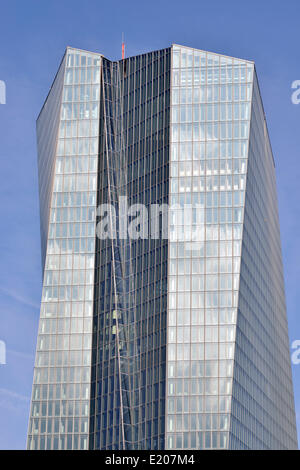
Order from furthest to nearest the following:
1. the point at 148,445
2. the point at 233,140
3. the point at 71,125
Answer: the point at 71,125 → the point at 233,140 → the point at 148,445

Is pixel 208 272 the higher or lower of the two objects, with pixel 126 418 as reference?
higher

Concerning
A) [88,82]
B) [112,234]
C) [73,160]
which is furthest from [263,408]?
[88,82]

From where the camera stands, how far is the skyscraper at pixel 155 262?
154000mm

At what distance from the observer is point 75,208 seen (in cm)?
17125

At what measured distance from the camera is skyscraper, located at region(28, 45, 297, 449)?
15400 cm

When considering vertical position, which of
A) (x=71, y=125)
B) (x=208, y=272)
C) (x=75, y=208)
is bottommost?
(x=208, y=272)

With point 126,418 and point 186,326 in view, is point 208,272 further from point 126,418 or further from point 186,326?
point 126,418

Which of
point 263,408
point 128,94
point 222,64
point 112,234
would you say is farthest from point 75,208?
point 263,408

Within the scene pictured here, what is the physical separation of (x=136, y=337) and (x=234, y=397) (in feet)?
65.9

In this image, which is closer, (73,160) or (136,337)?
(136,337)

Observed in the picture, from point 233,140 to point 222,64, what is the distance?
15893 mm

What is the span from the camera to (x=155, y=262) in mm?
163125

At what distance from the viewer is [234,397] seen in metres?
153

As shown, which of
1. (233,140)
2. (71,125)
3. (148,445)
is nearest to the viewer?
(148,445)
